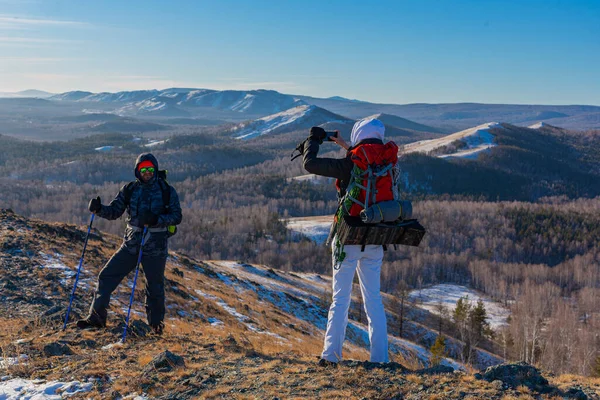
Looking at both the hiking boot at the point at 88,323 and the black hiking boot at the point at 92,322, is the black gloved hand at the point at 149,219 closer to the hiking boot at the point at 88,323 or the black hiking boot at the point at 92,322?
the black hiking boot at the point at 92,322

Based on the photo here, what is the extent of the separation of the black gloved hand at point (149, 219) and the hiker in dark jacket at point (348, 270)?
11.0 ft

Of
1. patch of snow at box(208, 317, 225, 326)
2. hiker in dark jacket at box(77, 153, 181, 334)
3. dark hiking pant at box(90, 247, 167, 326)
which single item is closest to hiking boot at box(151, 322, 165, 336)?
dark hiking pant at box(90, 247, 167, 326)

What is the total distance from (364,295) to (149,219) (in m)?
4.42

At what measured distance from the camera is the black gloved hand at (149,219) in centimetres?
909

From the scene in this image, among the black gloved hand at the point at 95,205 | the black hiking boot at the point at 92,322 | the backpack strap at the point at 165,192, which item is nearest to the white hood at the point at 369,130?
the backpack strap at the point at 165,192

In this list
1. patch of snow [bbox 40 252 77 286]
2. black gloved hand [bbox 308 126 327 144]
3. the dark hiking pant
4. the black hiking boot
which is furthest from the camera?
patch of snow [bbox 40 252 77 286]

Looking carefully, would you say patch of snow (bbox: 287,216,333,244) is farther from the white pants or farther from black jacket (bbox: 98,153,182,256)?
the white pants

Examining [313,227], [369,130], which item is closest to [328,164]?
[369,130]

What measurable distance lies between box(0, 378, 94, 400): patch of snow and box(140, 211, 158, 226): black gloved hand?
305 centimetres

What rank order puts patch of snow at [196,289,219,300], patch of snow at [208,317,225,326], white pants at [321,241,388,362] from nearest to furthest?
white pants at [321,241,388,362] < patch of snow at [208,317,225,326] < patch of snow at [196,289,219,300]

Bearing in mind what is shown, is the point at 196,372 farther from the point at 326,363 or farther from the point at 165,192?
the point at 165,192

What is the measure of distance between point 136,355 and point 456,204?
16968cm

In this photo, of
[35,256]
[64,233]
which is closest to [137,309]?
[35,256]

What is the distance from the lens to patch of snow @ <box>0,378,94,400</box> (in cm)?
705
